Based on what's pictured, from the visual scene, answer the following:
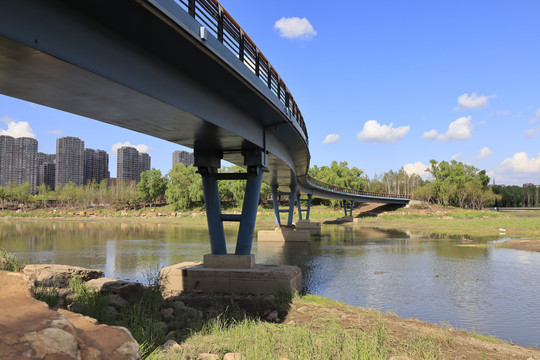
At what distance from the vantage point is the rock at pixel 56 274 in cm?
1309

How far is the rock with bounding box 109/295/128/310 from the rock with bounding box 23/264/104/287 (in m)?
2.70

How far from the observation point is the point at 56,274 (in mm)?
13859

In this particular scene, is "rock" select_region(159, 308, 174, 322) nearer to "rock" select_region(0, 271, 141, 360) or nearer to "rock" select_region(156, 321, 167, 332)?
"rock" select_region(156, 321, 167, 332)

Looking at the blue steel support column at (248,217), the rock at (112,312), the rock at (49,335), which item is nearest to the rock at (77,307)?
the rock at (112,312)

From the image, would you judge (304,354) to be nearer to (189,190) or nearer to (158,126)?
(158,126)

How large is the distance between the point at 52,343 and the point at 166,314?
650 cm

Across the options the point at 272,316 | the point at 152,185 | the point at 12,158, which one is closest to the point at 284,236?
the point at 272,316

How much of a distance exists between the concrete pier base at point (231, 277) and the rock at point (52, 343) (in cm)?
1100

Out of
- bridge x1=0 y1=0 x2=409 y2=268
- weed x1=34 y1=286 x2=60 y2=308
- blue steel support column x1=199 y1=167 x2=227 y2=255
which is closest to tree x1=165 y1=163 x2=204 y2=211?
blue steel support column x1=199 y1=167 x2=227 y2=255

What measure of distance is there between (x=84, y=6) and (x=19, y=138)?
23226 cm

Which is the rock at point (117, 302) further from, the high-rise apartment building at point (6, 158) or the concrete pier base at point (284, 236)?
the high-rise apartment building at point (6, 158)

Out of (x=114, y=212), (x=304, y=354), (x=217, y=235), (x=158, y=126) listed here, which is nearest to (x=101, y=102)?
(x=158, y=126)

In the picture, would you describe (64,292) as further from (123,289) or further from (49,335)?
(49,335)

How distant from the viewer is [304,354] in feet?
24.8
